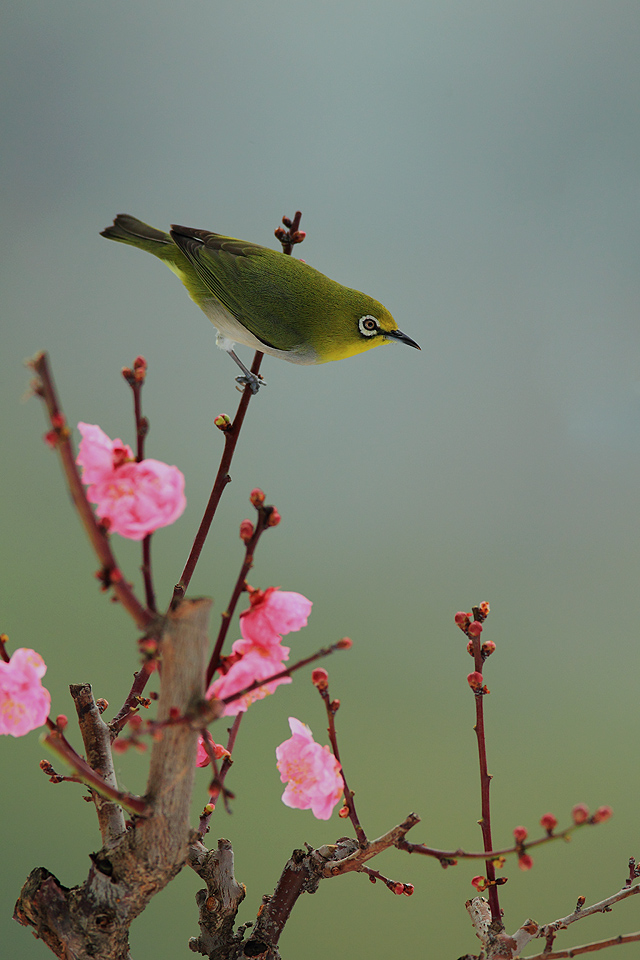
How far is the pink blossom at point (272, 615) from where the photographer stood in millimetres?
437

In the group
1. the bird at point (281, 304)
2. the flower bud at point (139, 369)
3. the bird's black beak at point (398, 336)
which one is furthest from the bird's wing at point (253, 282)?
the flower bud at point (139, 369)

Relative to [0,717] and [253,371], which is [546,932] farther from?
[253,371]

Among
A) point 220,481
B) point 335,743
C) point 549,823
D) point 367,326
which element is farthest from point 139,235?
point 549,823

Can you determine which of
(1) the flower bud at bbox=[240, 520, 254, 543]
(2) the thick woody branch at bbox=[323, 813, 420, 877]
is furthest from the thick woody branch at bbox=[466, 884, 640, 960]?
(1) the flower bud at bbox=[240, 520, 254, 543]

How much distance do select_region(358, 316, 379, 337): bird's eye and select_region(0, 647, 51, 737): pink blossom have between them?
535 millimetres

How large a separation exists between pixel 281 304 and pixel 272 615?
18.6 inches

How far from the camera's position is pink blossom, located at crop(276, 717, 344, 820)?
496 mm

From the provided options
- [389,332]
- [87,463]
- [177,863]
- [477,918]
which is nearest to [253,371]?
[389,332]

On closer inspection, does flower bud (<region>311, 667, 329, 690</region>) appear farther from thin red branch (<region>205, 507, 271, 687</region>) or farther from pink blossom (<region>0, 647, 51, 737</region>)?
pink blossom (<region>0, 647, 51, 737</region>)

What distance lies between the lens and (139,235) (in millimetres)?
855

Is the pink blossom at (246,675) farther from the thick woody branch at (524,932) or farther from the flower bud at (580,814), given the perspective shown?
the thick woody branch at (524,932)

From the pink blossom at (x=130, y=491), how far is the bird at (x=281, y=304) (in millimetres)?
402

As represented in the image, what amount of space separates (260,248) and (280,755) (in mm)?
602

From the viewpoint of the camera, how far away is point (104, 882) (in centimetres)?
49
